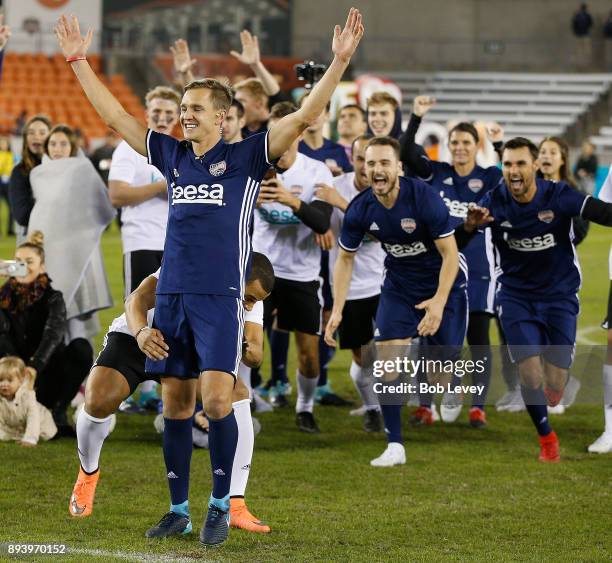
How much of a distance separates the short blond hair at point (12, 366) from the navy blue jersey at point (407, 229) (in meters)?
2.05

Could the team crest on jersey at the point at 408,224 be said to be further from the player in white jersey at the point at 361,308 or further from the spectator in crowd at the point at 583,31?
the spectator in crowd at the point at 583,31

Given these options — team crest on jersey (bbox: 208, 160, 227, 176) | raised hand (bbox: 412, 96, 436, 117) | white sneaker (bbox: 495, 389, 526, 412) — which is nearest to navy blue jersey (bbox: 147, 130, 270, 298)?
team crest on jersey (bbox: 208, 160, 227, 176)

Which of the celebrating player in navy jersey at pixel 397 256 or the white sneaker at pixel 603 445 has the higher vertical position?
the celebrating player in navy jersey at pixel 397 256

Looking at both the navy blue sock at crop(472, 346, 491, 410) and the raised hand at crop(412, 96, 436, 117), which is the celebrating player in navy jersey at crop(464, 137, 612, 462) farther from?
the raised hand at crop(412, 96, 436, 117)

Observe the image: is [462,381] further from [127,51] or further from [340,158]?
[127,51]

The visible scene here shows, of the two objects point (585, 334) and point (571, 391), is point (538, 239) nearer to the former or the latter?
point (571, 391)

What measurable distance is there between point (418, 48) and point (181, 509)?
31.5 m

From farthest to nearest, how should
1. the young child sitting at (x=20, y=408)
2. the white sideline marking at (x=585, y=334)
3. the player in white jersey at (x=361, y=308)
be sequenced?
the white sideline marking at (x=585, y=334), the player in white jersey at (x=361, y=308), the young child sitting at (x=20, y=408)

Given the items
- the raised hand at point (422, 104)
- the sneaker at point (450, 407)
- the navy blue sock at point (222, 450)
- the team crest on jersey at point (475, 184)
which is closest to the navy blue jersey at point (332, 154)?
the raised hand at point (422, 104)

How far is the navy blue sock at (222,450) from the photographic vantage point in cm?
518

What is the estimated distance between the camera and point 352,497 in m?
6.24

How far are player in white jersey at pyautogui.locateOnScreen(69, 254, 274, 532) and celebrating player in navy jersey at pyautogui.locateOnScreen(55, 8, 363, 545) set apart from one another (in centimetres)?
17

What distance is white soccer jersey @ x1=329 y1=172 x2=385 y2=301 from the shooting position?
8.41 meters

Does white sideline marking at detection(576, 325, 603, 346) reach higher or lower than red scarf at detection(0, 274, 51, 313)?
lower
